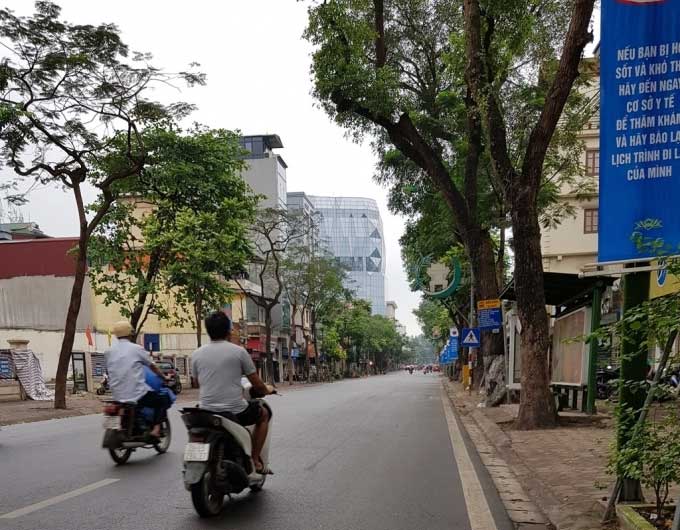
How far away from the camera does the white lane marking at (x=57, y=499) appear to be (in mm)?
5028

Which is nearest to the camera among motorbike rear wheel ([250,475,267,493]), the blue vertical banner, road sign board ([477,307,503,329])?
the blue vertical banner

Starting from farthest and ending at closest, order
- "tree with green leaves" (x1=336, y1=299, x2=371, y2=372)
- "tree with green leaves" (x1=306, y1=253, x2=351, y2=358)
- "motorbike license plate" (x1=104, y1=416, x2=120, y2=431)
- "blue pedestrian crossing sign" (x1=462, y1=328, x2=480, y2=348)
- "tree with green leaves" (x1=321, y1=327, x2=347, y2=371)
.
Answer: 1. "tree with green leaves" (x1=336, y1=299, x2=371, y2=372)
2. "tree with green leaves" (x1=321, y1=327, x2=347, y2=371)
3. "tree with green leaves" (x1=306, y1=253, x2=351, y2=358)
4. "blue pedestrian crossing sign" (x1=462, y1=328, x2=480, y2=348)
5. "motorbike license plate" (x1=104, y1=416, x2=120, y2=431)

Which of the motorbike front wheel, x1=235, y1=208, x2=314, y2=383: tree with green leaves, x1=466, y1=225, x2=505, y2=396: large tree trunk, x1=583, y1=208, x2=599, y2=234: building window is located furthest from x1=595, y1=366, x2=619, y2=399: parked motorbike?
x1=235, y1=208, x2=314, y2=383: tree with green leaves

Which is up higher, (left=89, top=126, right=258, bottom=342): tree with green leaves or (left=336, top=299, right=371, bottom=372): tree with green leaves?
(left=89, top=126, right=258, bottom=342): tree with green leaves

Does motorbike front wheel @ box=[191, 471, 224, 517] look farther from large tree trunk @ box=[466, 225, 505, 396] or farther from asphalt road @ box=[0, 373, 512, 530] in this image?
large tree trunk @ box=[466, 225, 505, 396]

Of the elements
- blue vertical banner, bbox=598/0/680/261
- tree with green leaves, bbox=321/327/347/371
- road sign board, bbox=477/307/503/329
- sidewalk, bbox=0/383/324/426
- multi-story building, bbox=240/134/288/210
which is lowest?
tree with green leaves, bbox=321/327/347/371

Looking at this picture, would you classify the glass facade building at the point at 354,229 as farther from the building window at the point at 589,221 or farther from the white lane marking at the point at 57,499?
the white lane marking at the point at 57,499

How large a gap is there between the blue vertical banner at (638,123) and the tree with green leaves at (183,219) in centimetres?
1757

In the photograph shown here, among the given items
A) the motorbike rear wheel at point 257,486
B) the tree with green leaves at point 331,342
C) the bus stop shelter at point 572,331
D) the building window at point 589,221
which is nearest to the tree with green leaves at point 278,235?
the building window at point 589,221

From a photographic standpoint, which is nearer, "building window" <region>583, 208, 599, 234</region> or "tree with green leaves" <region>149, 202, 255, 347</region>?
"tree with green leaves" <region>149, 202, 255, 347</region>

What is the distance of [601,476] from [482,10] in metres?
8.99

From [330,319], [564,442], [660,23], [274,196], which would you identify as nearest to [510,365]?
[564,442]

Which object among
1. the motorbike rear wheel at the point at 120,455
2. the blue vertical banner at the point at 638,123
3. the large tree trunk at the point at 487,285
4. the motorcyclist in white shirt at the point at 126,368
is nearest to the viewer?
the blue vertical banner at the point at 638,123

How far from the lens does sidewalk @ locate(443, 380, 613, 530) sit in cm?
514
